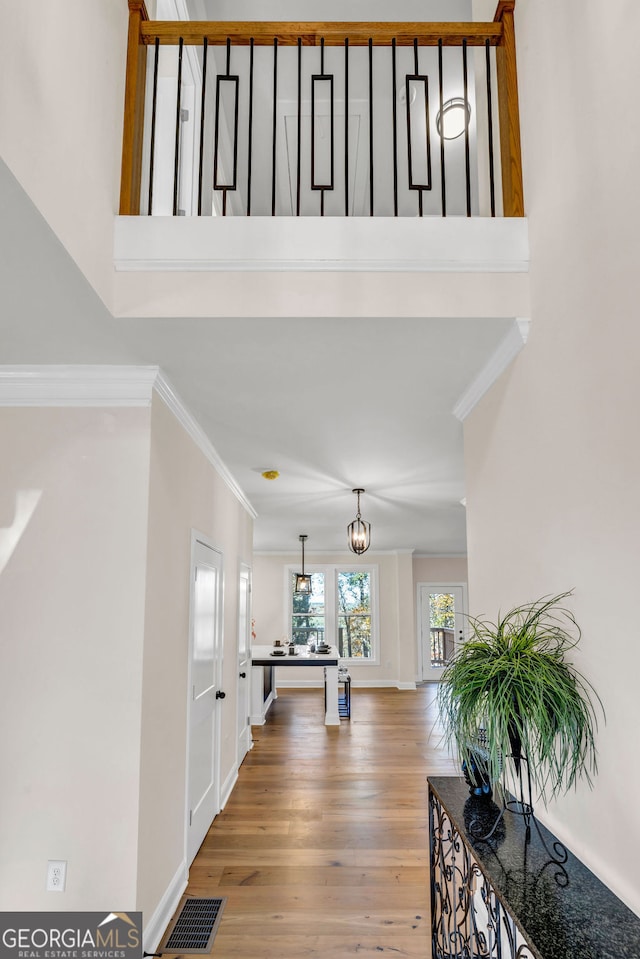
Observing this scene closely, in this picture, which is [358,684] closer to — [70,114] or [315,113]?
[315,113]

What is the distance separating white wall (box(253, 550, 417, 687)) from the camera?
1081 centimetres

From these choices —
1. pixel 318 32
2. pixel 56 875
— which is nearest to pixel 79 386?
pixel 318 32

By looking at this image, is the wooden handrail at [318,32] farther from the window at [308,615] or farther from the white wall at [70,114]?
the window at [308,615]

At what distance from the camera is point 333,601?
36.3 feet

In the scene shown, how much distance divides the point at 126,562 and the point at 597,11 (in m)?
2.50

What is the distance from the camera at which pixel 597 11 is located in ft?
5.74

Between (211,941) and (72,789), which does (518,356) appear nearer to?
(72,789)

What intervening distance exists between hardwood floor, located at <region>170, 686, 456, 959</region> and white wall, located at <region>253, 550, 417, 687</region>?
12.4 feet

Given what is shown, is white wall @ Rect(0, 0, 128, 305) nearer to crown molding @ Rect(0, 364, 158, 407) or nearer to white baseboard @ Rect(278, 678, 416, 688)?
crown molding @ Rect(0, 364, 158, 407)

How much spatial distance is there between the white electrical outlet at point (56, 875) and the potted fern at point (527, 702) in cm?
168


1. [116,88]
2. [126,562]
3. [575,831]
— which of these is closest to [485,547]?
[575,831]

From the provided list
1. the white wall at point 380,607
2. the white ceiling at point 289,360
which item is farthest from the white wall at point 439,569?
the white ceiling at point 289,360

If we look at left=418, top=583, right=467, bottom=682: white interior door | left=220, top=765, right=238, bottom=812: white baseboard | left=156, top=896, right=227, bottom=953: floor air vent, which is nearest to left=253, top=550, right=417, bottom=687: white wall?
left=418, top=583, right=467, bottom=682: white interior door

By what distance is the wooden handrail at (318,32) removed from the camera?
2.45 meters
